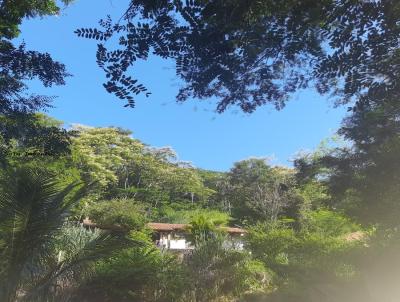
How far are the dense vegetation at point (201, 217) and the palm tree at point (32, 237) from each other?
2cm

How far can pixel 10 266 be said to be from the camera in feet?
19.9

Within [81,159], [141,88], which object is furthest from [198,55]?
[81,159]

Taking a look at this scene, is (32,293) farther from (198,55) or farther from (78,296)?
(198,55)

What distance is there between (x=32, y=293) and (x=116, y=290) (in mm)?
4079

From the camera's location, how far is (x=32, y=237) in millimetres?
6109

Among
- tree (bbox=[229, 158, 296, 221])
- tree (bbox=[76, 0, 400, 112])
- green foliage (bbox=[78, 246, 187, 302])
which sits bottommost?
green foliage (bbox=[78, 246, 187, 302])

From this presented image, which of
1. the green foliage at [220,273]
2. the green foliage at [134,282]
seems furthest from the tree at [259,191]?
the green foliage at [134,282]

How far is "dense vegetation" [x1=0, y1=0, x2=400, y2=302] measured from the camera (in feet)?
10.5

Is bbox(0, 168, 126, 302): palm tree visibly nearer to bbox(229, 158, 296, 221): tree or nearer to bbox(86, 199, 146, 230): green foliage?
bbox(229, 158, 296, 221): tree

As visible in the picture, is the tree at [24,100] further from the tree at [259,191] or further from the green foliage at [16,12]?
the tree at [259,191]

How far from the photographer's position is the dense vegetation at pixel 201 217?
3.21 meters

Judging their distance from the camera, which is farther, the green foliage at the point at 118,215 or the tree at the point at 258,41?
the green foliage at the point at 118,215

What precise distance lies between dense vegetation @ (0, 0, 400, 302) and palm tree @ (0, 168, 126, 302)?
0.06 feet

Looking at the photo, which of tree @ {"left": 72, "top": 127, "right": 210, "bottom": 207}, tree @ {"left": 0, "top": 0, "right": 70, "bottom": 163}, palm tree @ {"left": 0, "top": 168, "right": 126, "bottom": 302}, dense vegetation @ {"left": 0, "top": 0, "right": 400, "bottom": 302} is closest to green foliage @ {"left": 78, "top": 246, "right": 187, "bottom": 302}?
dense vegetation @ {"left": 0, "top": 0, "right": 400, "bottom": 302}
